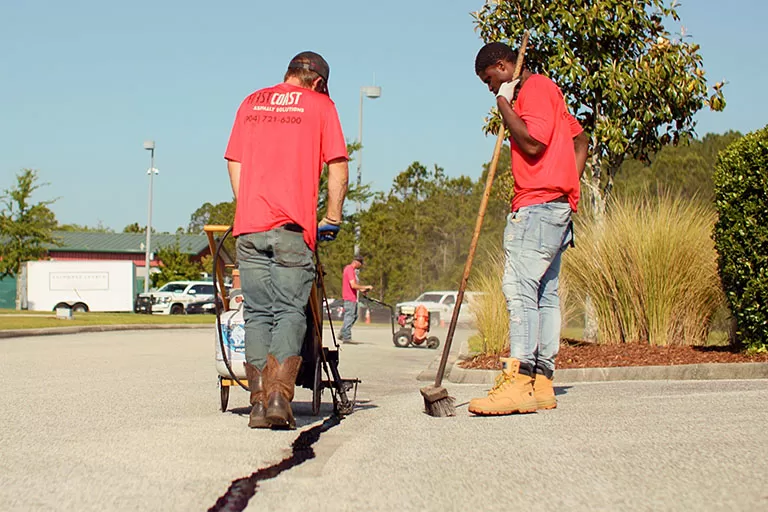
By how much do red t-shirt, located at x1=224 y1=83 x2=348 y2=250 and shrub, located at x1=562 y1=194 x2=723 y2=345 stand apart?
5.95 meters

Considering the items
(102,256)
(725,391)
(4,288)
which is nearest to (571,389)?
(725,391)

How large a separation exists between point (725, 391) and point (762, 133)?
3.37 meters

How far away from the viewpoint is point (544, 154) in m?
6.32

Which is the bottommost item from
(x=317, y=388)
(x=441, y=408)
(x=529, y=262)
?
(x=441, y=408)

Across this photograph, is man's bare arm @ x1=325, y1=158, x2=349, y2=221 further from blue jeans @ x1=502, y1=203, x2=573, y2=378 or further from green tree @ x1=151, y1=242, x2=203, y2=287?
green tree @ x1=151, y1=242, x2=203, y2=287

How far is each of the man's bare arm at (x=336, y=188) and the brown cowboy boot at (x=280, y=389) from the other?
82 centimetres

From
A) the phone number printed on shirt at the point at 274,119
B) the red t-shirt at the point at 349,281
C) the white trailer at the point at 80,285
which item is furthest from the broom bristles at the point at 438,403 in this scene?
the white trailer at the point at 80,285

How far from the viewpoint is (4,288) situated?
221 ft

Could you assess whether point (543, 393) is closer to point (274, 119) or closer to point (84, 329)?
point (274, 119)

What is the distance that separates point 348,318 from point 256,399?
589 inches

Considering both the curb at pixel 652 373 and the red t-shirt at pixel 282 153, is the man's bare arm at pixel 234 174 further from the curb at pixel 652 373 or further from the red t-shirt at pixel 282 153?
the curb at pixel 652 373

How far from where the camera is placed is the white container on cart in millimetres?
6176

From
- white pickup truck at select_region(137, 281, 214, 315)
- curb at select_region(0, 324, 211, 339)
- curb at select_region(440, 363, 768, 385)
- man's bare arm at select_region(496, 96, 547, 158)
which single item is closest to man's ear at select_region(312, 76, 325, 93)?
man's bare arm at select_region(496, 96, 547, 158)

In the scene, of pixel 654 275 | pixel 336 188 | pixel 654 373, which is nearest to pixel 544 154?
pixel 336 188
